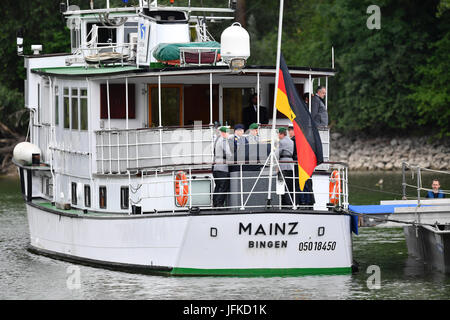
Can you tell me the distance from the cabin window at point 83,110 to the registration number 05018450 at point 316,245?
21.1ft

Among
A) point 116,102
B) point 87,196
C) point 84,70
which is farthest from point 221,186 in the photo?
point 84,70

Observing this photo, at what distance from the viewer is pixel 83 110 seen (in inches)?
1027

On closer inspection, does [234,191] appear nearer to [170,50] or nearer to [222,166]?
[222,166]

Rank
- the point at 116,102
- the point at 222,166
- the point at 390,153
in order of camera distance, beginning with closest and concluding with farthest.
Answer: the point at 222,166 < the point at 116,102 < the point at 390,153

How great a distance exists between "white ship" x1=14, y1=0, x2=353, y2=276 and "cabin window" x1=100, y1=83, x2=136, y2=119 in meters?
0.02

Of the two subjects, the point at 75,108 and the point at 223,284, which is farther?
the point at 75,108

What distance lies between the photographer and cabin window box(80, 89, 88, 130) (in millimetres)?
25969

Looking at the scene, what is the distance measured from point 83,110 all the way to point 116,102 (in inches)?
33.8

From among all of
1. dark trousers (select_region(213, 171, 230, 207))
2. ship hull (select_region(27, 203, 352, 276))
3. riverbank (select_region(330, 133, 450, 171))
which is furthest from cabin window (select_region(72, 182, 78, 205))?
riverbank (select_region(330, 133, 450, 171))

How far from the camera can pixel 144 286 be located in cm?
2269

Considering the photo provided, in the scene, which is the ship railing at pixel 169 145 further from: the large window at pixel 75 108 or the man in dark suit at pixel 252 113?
the large window at pixel 75 108

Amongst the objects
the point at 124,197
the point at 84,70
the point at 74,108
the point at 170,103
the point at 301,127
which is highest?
the point at 84,70

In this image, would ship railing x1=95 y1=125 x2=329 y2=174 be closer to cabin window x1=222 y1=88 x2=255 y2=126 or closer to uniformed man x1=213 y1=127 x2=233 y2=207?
uniformed man x1=213 y1=127 x2=233 y2=207
